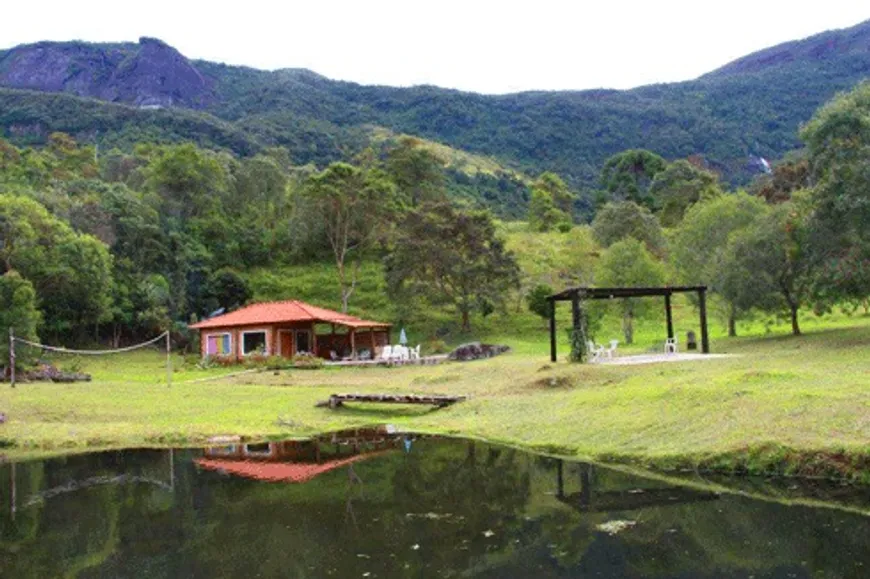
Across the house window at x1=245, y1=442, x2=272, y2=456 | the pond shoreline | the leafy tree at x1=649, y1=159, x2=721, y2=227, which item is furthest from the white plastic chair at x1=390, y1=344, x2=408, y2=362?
the leafy tree at x1=649, y1=159, x2=721, y2=227

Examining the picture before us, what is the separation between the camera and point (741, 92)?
495 feet

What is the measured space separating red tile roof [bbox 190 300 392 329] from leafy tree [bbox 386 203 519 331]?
419 cm

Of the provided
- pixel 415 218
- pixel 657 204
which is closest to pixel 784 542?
pixel 415 218

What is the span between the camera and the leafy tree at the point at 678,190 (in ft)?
228

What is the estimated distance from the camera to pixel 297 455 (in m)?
13.6

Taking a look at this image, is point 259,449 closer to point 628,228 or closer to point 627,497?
point 627,497

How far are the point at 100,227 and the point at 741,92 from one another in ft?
455

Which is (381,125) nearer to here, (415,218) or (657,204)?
(657,204)

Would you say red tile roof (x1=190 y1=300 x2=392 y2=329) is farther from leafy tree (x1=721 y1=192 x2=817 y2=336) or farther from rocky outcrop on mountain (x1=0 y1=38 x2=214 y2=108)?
rocky outcrop on mountain (x1=0 y1=38 x2=214 y2=108)

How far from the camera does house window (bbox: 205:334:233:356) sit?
37.0m

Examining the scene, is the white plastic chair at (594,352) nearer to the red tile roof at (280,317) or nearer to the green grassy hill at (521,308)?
the green grassy hill at (521,308)

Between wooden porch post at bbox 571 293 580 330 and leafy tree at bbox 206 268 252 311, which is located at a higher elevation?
leafy tree at bbox 206 268 252 311

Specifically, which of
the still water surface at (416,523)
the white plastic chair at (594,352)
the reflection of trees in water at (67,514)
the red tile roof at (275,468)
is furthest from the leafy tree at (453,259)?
the still water surface at (416,523)

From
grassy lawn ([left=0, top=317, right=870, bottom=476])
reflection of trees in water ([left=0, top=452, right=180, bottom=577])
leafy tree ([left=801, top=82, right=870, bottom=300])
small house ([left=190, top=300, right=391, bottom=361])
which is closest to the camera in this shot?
reflection of trees in water ([left=0, top=452, right=180, bottom=577])
